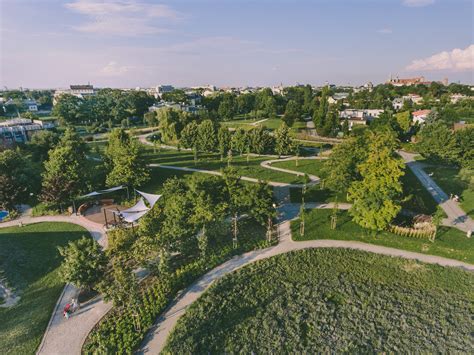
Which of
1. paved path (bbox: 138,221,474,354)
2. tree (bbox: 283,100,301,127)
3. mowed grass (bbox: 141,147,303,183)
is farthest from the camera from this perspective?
tree (bbox: 283,100,301,127)

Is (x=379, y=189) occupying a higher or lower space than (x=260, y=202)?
higher

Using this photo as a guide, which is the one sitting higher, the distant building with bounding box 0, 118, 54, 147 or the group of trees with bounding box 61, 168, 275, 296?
the distant building with bounding box 0, 118, 54, 147

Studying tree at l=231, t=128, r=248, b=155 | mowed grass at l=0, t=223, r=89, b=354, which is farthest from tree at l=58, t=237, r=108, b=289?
tree at l=231, t=128, r=248, b=155

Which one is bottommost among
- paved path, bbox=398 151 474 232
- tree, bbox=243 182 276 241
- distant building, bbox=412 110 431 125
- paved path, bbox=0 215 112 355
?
paved path, bbox=0 215 112 355

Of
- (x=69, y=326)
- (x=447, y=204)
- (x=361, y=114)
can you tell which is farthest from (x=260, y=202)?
(x=361, y=114)

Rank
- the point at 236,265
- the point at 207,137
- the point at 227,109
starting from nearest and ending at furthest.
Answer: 1. the point at 236,265
2. the point at 207,137
3. the point at 227,109

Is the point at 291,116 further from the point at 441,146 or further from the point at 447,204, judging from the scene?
the point at 447,204

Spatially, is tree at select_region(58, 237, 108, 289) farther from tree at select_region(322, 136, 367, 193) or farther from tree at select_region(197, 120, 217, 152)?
tree at select_region(197, 120, 217, 152)
